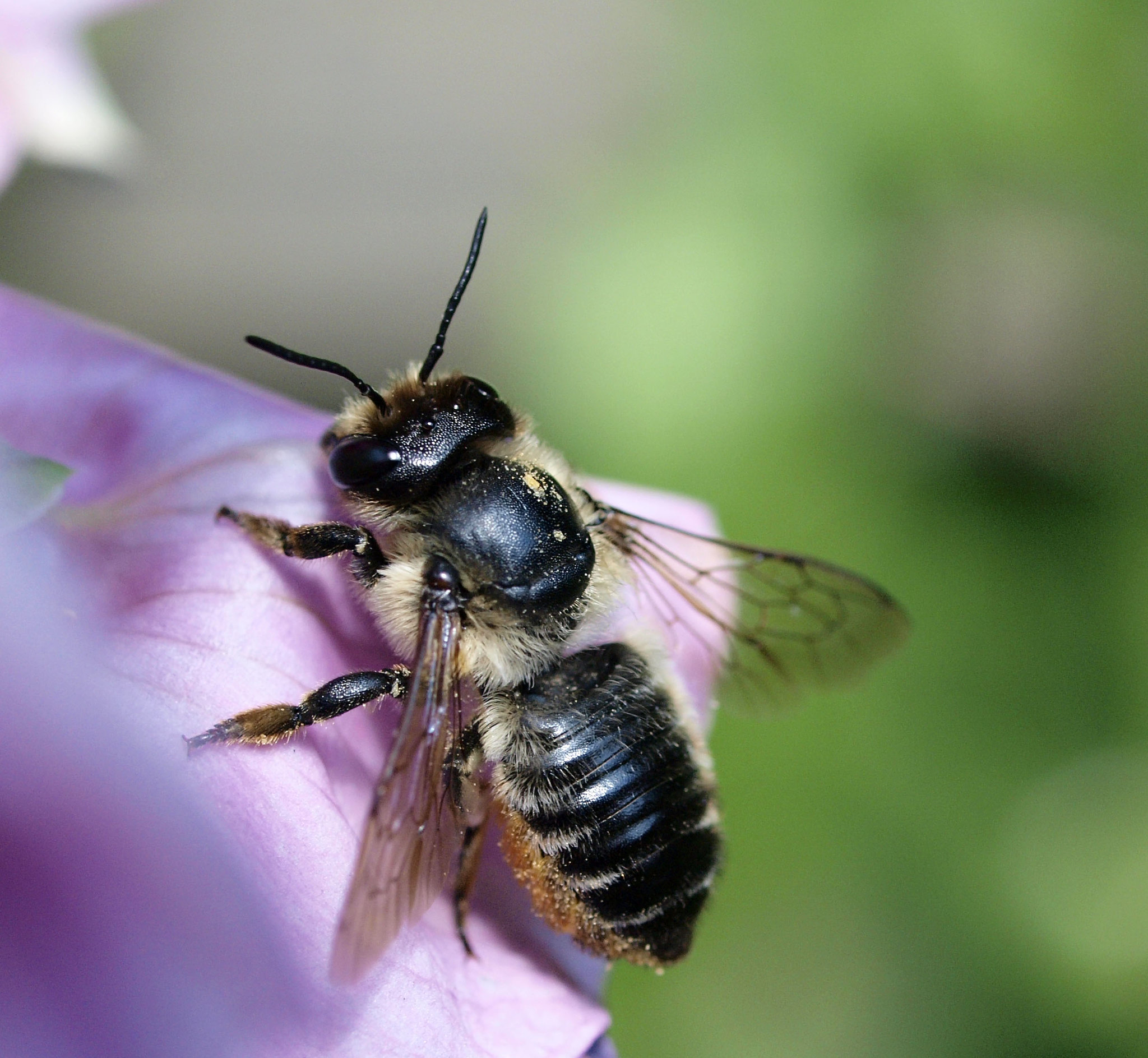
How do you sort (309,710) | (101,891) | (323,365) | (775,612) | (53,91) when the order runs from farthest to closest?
(53,91)
(775,612)
(323,365)
(309,710)
(101,891)

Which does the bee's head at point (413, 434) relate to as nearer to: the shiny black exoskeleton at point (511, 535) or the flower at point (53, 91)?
the shiny black exoskeleton at point (511, 535)

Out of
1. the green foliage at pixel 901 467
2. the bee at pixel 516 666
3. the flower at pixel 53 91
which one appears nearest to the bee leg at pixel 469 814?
the bee at pixel 516 666

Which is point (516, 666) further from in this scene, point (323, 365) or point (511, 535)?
point (323, 365)


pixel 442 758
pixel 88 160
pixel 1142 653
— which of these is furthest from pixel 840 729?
pixel 442 758

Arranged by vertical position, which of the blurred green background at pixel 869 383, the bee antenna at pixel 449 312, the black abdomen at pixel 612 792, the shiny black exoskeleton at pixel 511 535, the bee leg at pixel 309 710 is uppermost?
the bee antenna at pixel 449 312

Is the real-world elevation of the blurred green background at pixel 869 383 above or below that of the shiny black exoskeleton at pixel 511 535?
below

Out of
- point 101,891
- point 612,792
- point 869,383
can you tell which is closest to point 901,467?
point 869,383

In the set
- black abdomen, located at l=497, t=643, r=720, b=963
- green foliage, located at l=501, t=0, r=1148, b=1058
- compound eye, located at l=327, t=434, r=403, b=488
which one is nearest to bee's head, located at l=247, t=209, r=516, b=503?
compound eye, located at l=327, t=434, r=403, b=488
